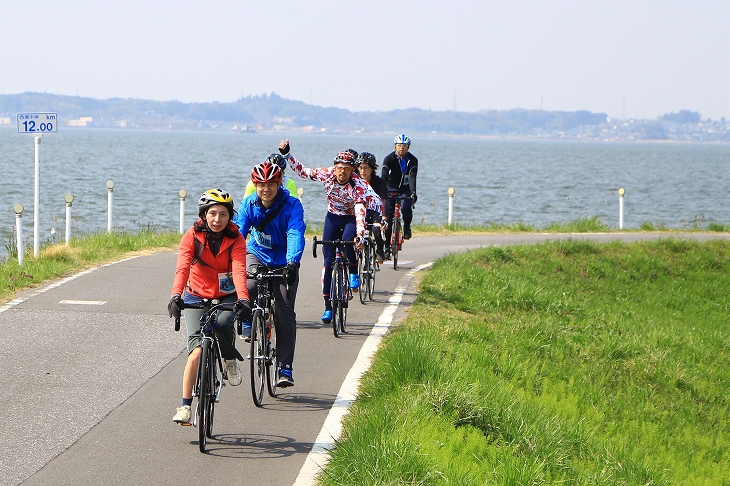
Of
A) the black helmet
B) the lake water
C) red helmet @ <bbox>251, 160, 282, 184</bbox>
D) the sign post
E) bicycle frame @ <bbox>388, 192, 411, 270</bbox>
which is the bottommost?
the lake water

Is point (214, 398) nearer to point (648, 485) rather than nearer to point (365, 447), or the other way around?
point (365, 447)

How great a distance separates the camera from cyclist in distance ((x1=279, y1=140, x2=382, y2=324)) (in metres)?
11.5

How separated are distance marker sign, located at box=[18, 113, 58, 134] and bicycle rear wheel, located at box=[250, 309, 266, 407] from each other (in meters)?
9.08

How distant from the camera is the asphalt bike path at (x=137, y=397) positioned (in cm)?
646

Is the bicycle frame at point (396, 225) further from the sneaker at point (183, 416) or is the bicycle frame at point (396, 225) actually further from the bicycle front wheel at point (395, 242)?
the sneaker at point (183, 416)

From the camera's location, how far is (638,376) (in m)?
11.7

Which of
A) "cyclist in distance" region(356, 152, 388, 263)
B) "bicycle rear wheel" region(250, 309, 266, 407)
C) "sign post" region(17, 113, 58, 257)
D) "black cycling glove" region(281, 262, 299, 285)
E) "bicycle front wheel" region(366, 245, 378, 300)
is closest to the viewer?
"bicycle rear wheel" region(250, 309, 266, 407)

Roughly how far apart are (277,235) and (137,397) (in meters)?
1.70

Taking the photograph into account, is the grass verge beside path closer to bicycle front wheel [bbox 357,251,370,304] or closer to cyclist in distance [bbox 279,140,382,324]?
bicycle front wheel [bbox 357,251,370,304]

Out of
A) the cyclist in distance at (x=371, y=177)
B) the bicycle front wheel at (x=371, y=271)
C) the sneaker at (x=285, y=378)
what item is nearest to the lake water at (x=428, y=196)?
the cyclist in distance at (x=371, y=177)

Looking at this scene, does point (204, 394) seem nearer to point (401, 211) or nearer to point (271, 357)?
point (271, 357)

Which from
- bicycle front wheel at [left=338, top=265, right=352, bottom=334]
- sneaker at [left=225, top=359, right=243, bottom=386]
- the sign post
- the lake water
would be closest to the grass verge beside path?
bicycle front wheel at [left=338, top=265, right=352, bottom=334]

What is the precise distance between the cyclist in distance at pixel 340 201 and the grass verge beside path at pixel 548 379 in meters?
1.07

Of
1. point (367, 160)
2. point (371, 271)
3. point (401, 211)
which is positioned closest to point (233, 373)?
point (371, 271)
